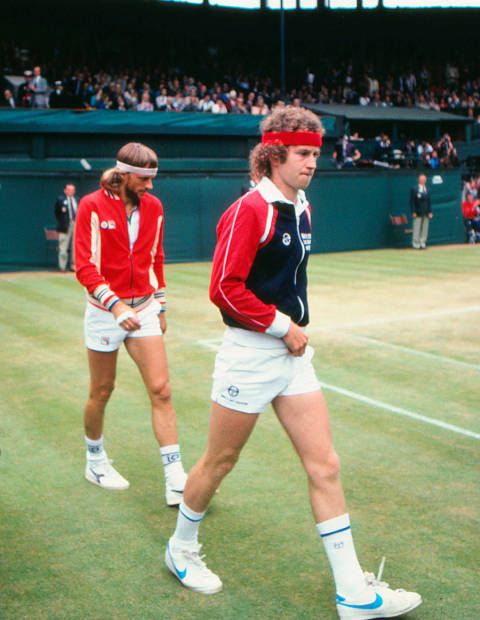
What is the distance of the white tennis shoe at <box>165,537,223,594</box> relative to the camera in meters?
4.19

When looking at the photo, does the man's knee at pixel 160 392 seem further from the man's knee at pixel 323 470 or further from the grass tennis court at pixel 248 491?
the man's knee at pixel 323 470

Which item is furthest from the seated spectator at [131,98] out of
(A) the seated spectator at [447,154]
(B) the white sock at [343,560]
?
(B) the white sock at [343,560]

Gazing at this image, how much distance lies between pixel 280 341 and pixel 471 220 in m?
27.0

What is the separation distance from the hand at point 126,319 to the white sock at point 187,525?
1243 mm

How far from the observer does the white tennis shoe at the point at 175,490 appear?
5.35m

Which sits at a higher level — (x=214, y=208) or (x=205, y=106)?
(x=205, y=106)

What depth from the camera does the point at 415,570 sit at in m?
4.43

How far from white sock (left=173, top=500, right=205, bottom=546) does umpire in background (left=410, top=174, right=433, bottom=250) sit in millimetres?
23260

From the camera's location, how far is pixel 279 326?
3789 mm

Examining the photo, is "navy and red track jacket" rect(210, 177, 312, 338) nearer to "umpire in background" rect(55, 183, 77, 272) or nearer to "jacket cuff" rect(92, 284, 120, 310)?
"jacket cuff" rect(92, 284, 120, 310)

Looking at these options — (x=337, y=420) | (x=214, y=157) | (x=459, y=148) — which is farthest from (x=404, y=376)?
(x=459, y=148)

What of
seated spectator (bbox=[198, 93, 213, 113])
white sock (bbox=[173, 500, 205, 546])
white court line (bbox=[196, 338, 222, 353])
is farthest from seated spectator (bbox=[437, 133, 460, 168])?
white sock (bbox=[173, 500, 205, 546])

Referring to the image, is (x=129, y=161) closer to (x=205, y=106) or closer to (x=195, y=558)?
(x=195, y=558)

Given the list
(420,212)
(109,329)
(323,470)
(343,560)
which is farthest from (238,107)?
(343,560)
